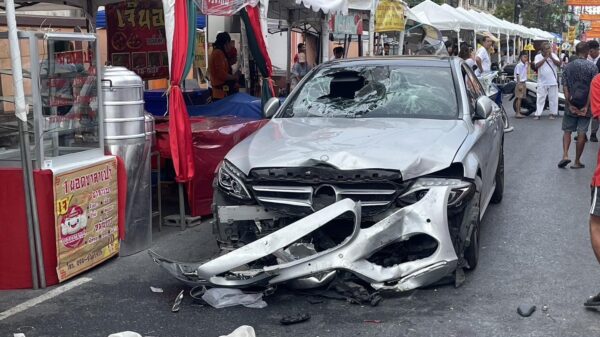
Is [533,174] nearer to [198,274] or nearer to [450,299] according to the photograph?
[450,299]

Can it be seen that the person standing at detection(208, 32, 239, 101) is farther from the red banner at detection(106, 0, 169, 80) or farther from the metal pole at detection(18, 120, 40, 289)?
the metal pole at detection(18, 120, 40, 289)

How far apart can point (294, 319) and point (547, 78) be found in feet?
46.5

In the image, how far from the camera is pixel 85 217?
5.61 metres

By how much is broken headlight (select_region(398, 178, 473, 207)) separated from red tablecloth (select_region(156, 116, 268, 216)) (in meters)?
2.83

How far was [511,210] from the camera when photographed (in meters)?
7.77

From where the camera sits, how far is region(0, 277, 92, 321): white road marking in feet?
15.7

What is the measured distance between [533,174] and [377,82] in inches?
181

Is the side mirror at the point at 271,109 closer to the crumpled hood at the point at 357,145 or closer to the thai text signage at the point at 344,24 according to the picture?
the crumpled hood at the point at 357,145

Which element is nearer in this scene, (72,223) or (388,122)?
(72,223)

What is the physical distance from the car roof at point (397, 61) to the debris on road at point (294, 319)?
2909 mm

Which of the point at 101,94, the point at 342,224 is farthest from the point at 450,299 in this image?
the point at 101,94

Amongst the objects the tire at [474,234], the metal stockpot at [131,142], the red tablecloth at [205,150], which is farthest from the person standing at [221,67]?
the tire at [474,234]

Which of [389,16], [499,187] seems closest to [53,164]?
[499,187]

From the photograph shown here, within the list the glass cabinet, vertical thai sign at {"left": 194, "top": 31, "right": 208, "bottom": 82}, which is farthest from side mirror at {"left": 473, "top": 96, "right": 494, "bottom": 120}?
vertical thai sign at {"left": 194, "top": 31, "right": 208, "bottom": 82}
